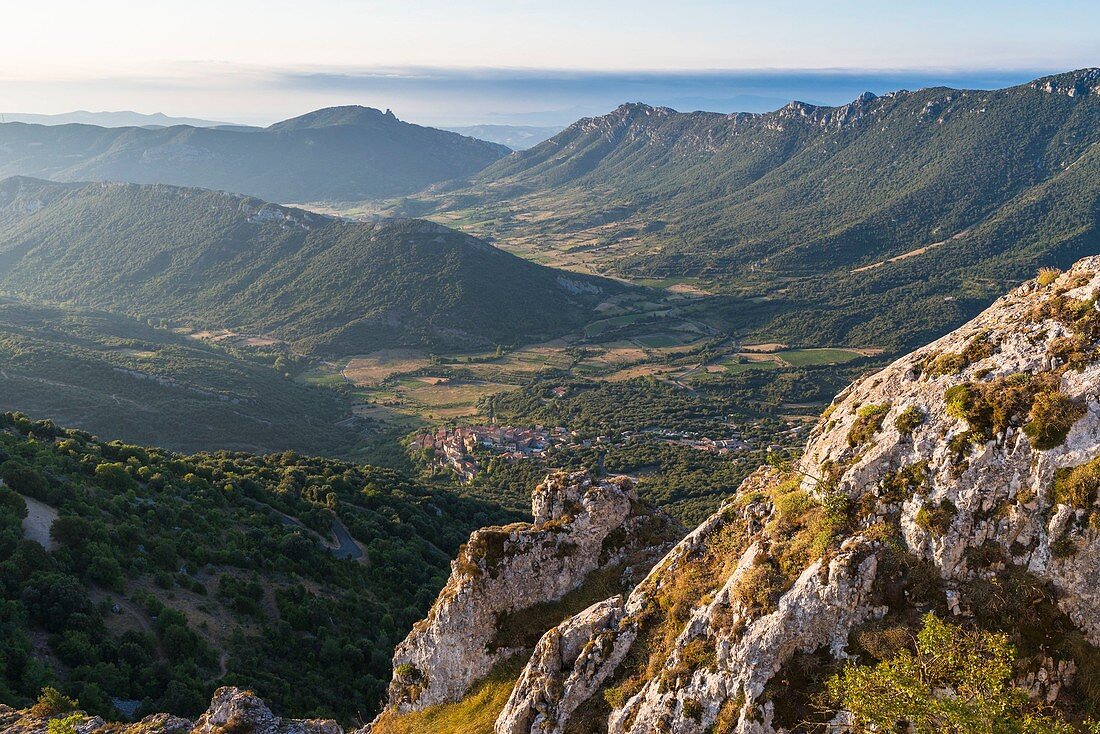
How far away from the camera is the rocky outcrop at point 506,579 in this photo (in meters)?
26.3

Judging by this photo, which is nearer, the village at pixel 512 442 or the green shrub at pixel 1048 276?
the green shrub at pixel 1048 276

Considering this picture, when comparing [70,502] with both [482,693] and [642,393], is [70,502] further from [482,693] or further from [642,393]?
[642,393]

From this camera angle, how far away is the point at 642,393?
178 meters

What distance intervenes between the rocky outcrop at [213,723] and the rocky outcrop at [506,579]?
4.13 metres

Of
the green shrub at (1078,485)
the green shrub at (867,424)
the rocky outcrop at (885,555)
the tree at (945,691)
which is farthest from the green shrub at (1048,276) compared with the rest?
the tree at (945,691)

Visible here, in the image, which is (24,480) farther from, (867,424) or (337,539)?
(867,424)

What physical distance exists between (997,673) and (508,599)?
17.2 metres

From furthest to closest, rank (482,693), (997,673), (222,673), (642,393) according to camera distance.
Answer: (642,393), (222,673), (482,693), (997,673)

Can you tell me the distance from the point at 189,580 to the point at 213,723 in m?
24.6

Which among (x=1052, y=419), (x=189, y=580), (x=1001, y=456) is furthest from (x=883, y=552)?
(x=189, y=580)

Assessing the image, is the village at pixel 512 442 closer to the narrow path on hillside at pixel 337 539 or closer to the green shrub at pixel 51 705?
the narrow path on hillside at pixel 337 539

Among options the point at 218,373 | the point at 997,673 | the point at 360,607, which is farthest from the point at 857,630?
the point at 218,373

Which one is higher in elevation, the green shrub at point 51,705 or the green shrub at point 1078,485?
the green shrub at point 1078,485

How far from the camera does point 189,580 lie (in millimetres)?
46781
